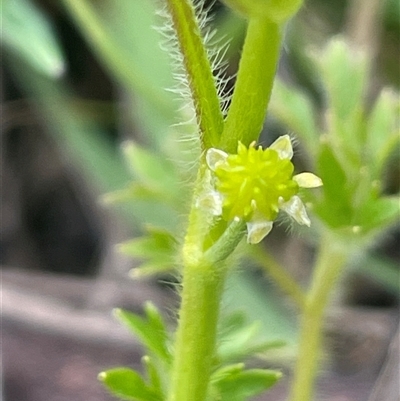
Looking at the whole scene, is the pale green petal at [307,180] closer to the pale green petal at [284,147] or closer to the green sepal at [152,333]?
the pale green petal at [284,147]

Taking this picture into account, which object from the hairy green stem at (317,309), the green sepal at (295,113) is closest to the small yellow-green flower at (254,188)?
the hairy green stem at (317,309)

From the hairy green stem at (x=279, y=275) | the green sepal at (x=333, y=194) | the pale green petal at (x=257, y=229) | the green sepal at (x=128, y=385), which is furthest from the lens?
the hairy green stem at (x=279, y=275)

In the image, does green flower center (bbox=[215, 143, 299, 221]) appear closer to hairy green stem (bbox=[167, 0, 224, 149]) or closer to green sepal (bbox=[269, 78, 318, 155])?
hairy green stem (bbox=[167, 0, 224, 149])

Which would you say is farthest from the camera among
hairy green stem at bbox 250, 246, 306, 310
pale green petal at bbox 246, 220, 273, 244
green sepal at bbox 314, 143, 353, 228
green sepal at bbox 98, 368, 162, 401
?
hairy green stem at bbox 250, 246, 306, 310

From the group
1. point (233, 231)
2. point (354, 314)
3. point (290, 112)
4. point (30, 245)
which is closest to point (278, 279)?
point (290, 112)

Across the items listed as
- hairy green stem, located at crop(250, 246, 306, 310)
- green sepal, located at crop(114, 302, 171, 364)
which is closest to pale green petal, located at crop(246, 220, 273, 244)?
green sepal, located at crop(114, 302, 171, 364)

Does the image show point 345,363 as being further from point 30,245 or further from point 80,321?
point 30,245
